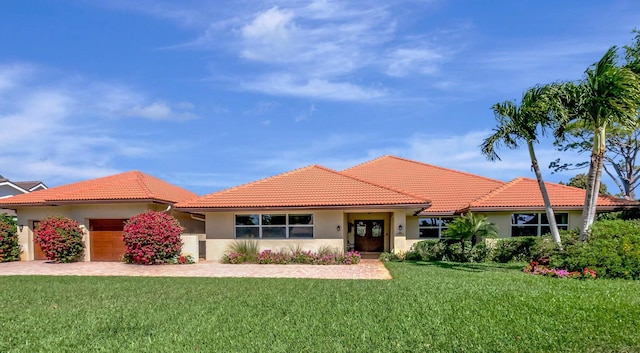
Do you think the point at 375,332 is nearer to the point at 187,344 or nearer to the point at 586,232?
the point at 187,344

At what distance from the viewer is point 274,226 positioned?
826 inches

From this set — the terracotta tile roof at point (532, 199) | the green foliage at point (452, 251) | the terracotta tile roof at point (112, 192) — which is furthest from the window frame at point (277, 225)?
the terracotta tile roof at point (532, 199)

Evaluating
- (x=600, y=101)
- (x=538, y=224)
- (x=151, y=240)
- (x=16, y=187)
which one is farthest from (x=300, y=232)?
(x=16, y=187)

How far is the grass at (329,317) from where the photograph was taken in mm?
6754

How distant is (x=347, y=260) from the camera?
19.1 m

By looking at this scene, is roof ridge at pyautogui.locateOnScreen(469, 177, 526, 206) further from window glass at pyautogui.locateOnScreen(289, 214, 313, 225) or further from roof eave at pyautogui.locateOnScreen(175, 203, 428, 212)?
window glass at pyautogui.locateOnScreen(289, 214, 313, 225)

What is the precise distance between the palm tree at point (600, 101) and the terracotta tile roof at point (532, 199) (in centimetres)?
541

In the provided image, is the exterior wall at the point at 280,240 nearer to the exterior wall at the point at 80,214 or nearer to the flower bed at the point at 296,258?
the flower bed at the point at 296,258

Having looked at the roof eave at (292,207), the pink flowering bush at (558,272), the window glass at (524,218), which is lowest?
the pink flowering bush at (558,272)

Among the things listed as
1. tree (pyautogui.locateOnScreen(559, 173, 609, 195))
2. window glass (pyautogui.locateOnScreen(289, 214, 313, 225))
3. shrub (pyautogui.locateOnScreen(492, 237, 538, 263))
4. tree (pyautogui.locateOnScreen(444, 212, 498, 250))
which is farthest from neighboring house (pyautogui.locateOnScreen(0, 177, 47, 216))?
tree (pyautogui.locateOnScreen(559, 173, 609, 195))

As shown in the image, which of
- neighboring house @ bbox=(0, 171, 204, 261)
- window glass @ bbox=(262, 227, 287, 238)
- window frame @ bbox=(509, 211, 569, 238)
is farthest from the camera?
window frame @ bbox=(509, 211, 569, 238)

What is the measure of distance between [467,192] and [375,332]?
65.9 ft

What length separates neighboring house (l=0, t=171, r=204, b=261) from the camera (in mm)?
21391

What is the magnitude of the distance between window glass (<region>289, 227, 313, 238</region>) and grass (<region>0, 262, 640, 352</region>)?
7.71 meters
